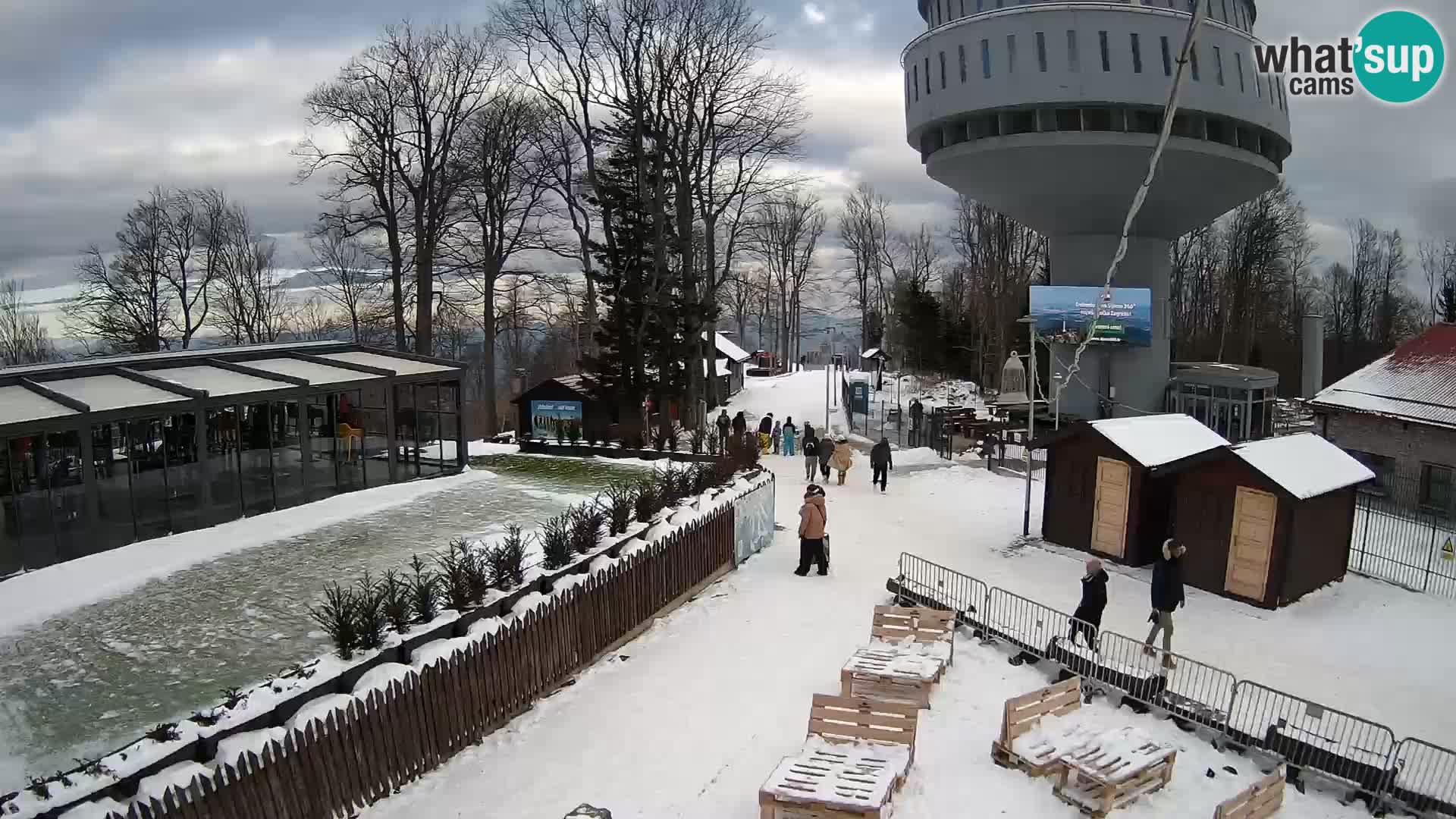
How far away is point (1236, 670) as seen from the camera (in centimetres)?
1146

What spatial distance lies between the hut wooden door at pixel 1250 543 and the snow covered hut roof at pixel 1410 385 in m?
10.1

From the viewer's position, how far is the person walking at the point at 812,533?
14617mm

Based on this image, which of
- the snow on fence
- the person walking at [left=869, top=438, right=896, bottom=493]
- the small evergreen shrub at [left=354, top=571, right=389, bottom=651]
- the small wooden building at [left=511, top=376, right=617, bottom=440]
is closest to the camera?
the snow on fence

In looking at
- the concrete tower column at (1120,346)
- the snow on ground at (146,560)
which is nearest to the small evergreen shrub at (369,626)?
the snow on ground at (146,560)

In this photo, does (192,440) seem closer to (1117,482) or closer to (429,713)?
(429,713)

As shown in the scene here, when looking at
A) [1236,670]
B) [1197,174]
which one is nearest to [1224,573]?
[1236,670]

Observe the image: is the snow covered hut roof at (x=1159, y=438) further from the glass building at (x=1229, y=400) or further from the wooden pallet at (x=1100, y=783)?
the glass building at (x=1229, y=400)

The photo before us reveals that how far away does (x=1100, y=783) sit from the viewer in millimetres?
7426

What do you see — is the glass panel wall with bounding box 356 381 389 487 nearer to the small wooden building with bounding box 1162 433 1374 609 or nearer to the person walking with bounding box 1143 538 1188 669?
the person walking with bounding box 1143 538 1188 669

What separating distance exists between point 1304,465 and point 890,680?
9.82m

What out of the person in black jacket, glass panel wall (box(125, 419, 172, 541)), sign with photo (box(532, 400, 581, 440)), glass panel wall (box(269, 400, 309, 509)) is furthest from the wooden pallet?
sign with photo (box(532, 400, 581, 440))

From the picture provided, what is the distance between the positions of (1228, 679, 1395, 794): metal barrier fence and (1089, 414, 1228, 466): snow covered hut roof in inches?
235

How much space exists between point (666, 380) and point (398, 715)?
2278 cm

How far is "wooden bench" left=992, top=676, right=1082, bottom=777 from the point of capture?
8.00 m
